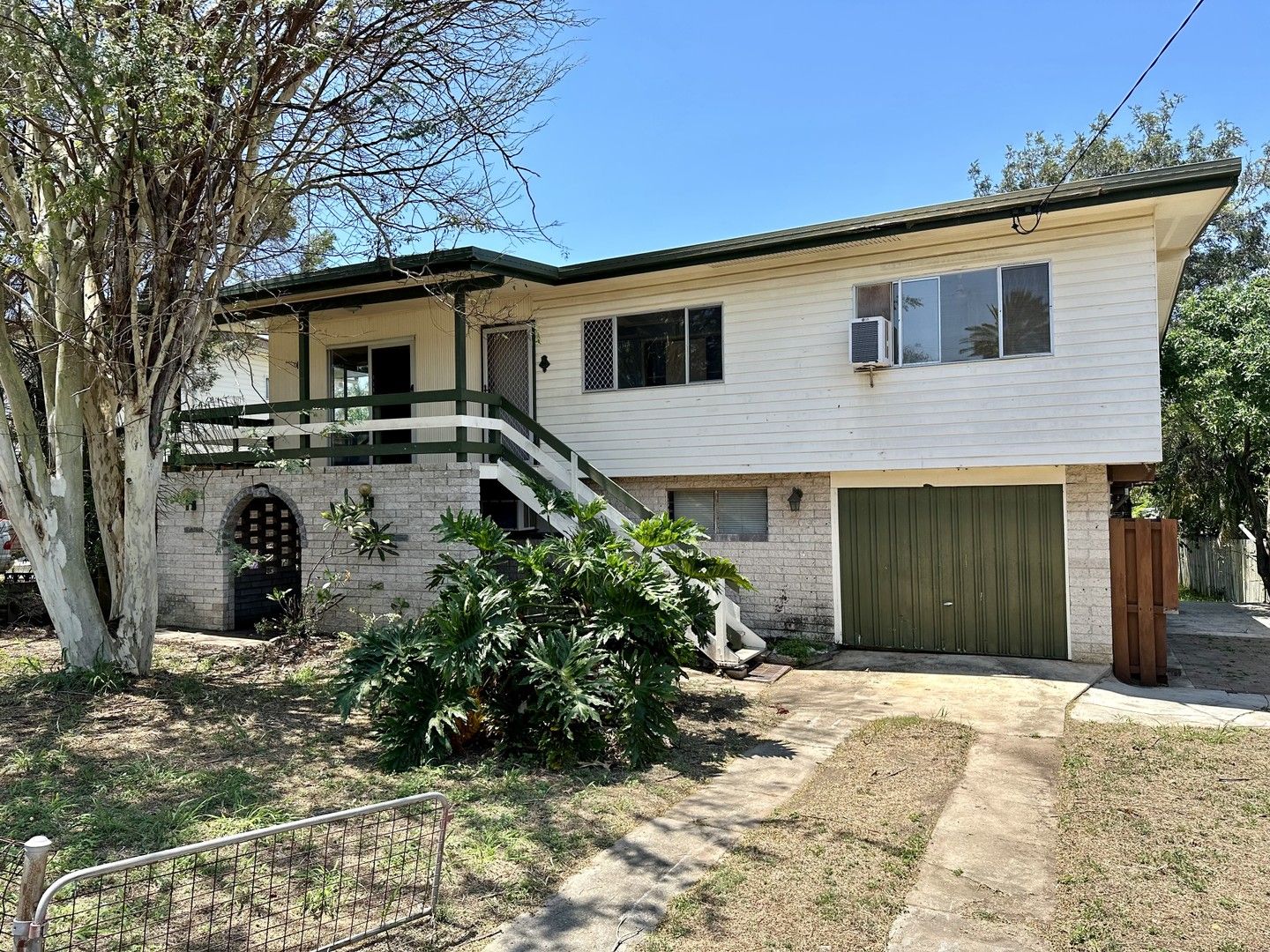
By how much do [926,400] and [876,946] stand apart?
7388mm

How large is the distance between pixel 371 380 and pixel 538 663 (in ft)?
27.4

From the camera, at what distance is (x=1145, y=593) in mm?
8703

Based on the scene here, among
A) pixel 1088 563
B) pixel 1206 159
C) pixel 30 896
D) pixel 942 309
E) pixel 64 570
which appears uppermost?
pixel 1206 159

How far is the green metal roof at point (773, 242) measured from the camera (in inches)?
328

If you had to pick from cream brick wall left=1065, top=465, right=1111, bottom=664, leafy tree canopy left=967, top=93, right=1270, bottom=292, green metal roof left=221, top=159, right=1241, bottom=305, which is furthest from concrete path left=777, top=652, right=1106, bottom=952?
leafy tree canopy left=967, top=93, right=1270, bottom=292

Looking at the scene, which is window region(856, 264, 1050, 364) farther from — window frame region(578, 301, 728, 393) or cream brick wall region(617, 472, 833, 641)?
cream brick wall region(617, 472, 833, 641)

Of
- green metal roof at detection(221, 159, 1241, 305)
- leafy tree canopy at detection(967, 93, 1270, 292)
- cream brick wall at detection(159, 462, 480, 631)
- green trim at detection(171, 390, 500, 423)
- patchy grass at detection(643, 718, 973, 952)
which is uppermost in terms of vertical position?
leafy tree canopy at detection(967, 93, 1270, 292)

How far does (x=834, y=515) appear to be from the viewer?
10828 millimetres

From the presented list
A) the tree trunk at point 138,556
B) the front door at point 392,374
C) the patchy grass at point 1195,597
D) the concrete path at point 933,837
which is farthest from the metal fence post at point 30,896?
the patchy grass at point 1195,597

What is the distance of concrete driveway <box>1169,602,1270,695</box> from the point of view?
8930 mm

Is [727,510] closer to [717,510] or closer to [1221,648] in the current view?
[717,510]

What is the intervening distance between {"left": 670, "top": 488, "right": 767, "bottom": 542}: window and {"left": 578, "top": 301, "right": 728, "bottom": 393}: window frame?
148 cm

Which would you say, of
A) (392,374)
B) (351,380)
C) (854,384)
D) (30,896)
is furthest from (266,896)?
(351,380)

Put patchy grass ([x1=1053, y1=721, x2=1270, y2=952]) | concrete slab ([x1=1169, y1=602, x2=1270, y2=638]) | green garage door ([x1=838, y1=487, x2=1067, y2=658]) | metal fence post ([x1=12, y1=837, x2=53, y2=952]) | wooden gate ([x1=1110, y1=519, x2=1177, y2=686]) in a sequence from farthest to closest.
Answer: concrete slab ([x1=1169, y1=602, x2=1270, y2=638]) → green garage door ([x1=838, y1=487, x2=1067, y2=658]) → wooden gate ([x1=1110, y1=519, x2=1177, y2=686]) → patchy grass ([x1=1053, y1=721, x2=1270, y2=952]) → metal fence post ([x1=12, y1=837, x2=53, y2=952])
